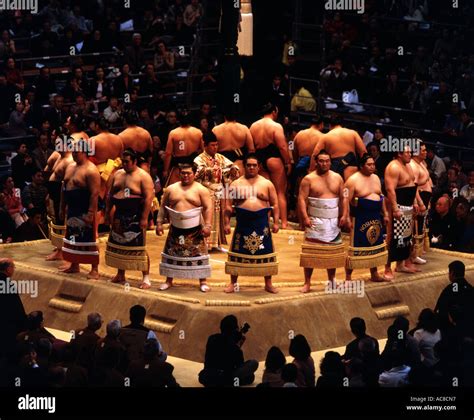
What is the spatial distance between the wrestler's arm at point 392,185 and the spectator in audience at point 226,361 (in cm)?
234

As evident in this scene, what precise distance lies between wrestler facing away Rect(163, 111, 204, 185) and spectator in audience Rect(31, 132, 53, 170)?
1.96 m

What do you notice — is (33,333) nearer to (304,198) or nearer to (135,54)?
(304,198)

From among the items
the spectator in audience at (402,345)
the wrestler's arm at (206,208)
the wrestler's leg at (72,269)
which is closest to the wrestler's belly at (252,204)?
the wrestler's arm at (206,208)

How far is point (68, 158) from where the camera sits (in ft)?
48.7

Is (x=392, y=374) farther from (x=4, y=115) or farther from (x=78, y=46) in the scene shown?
(x=78, y=46)

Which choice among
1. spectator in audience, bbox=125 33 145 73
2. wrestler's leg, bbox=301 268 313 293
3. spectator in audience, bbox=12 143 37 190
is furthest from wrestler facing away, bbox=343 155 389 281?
spectator in audience, bbox=125 33 145 73

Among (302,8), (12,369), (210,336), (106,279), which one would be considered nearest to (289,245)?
(106,279)

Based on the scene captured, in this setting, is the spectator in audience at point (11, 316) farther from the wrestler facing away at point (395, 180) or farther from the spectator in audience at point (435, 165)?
the spectator in audience at point (435, 165)

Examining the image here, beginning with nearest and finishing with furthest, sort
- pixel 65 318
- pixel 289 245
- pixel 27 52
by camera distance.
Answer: pixel 65 318 → pixel 289 245 → pixel 27 52

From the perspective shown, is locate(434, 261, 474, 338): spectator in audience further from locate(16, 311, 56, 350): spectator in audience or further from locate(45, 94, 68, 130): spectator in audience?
locate(45, 94, 68, 130): spectator in audience

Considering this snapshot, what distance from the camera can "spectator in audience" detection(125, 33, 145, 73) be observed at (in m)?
19.5

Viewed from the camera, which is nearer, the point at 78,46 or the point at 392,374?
the point at 392,374

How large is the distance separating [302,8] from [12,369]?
10291mm

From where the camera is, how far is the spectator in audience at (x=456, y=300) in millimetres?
12789
